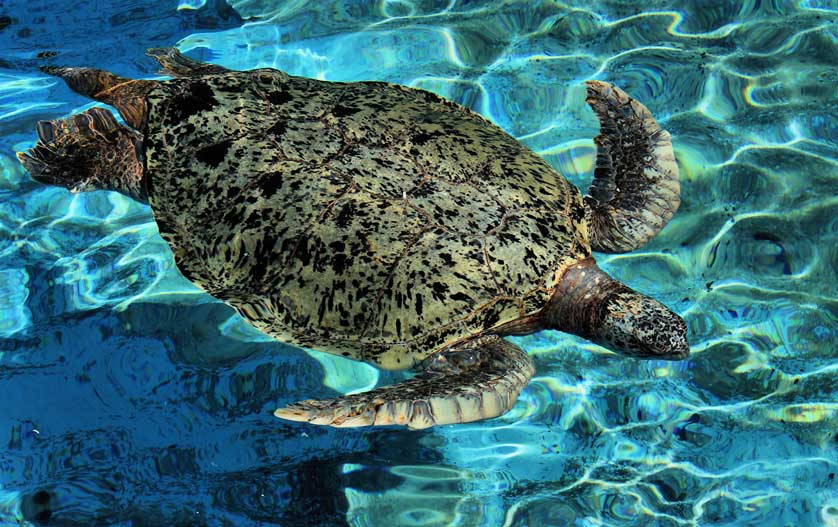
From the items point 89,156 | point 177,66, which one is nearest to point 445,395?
point 89,156

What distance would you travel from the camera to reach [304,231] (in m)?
3.86

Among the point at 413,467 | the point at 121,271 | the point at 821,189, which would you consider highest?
the point at 821,189

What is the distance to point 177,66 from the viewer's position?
206 inches

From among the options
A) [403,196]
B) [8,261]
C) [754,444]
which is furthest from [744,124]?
[8,261]

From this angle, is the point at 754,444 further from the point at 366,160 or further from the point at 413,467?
the point at 366,160

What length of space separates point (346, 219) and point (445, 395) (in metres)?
1.05

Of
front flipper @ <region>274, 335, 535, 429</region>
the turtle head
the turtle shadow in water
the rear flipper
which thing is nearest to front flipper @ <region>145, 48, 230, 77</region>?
the rear flipper

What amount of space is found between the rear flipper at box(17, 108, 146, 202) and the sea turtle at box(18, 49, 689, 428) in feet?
0.86

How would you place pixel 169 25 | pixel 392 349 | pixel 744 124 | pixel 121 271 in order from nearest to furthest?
pixel 392 349 → pixel 121 271 → pixel 744 124 → pixel 169 25

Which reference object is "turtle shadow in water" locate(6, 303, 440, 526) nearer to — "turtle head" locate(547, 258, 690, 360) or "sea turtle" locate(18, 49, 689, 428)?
"sea turtle" locate(18, 49, 689, 428)

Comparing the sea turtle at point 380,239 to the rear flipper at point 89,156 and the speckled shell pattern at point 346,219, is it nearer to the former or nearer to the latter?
the speckled shell pattern at point 346,219

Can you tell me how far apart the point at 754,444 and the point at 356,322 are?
229 cm

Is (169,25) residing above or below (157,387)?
above

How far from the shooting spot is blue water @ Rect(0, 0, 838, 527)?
3.87 metres
